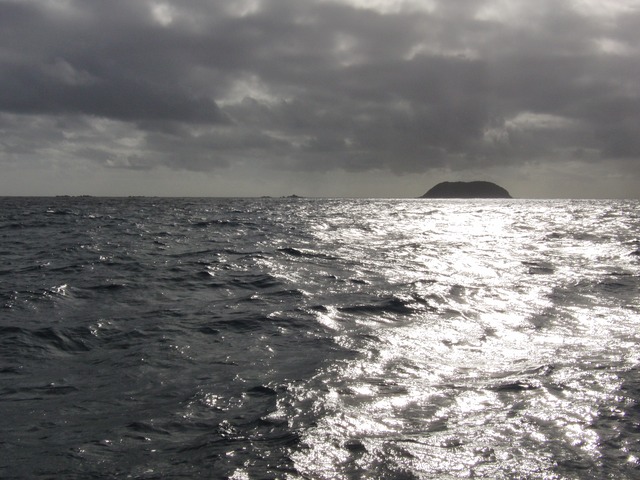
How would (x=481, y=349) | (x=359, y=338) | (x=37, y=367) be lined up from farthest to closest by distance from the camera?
(x=359, y=338) → (x=481, y=349) → (x=37, y=367)

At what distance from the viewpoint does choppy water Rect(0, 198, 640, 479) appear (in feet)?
19.4

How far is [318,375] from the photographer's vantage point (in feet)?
28.7

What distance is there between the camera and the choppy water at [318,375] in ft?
19.4

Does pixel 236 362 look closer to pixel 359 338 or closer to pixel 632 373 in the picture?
pixel 359 338

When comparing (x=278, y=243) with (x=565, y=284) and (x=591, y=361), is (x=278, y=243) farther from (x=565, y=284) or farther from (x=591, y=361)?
(x=591, y=361)

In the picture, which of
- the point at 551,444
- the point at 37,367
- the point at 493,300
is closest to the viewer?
the point at 551,444

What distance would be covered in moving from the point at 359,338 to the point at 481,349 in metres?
2.46

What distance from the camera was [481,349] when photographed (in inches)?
408

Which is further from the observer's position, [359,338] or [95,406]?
[359,338]

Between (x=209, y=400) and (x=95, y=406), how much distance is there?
159 cm

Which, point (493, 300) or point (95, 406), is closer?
point (95, 406)

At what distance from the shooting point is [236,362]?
376 inches

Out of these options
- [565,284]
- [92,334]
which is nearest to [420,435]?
[92,334]

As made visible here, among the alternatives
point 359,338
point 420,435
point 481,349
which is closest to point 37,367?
point 359,338
